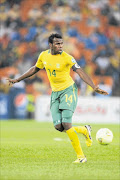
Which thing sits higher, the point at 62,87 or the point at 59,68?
the point at 59,68

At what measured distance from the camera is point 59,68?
905cm

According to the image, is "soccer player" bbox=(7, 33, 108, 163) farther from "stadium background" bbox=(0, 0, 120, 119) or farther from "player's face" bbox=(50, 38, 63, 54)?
"stadium background" bbox=(0, 0, 120, 119)

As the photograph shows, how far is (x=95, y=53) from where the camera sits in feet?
94.8

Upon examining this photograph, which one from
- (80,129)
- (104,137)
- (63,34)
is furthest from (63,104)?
(63,34)

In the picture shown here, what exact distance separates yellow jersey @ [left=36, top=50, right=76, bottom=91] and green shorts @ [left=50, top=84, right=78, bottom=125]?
0.35 feet

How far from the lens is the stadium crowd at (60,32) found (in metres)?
28.0

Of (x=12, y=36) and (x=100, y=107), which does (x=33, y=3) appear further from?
(x=100, y=107)

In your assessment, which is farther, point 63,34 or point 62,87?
point 63,34

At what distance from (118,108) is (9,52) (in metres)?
7.31

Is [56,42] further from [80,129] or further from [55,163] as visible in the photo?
[55,163]

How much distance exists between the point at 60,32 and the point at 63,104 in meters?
19.6

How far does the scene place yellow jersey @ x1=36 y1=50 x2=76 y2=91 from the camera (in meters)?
9.02

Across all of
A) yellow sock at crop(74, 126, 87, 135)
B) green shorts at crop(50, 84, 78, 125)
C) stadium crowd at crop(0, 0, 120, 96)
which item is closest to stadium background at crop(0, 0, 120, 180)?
stadium crowd at crop(0, 0, 120, 96)

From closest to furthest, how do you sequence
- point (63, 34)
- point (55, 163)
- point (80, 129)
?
point (55, 163) < point (80, 129) < point (63, 34)
